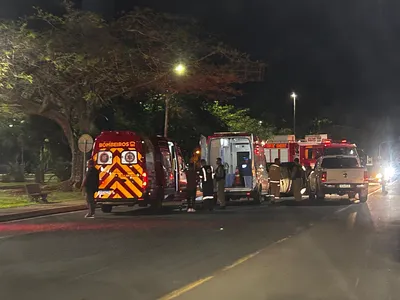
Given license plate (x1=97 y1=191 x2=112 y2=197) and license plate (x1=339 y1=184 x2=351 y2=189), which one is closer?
license plate (x1=97 y1=191 x2=112 y2=197)

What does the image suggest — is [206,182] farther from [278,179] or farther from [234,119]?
[234,119]

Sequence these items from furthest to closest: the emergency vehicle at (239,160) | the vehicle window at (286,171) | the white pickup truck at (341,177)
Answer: the vehicle window at (286,171) < the white pickup truck at (341,177) < the emergency vehicle at (239,160)

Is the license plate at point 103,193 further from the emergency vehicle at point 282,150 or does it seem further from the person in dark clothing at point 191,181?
the emergency vehicle at point 282,150

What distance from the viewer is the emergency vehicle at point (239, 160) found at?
2239 centimetres

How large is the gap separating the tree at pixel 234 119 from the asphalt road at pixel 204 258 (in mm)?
28261

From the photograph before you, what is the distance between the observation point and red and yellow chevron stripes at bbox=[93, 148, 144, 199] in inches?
754

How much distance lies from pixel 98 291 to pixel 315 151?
2659cm

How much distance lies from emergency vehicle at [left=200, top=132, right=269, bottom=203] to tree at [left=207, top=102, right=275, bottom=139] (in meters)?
20.6

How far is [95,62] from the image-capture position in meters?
24.7

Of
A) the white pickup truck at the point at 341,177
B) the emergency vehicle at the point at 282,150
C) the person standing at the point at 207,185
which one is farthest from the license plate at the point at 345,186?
the emergency vehicle at the point at 282,150

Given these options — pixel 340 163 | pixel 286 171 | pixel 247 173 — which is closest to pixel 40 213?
pixel 247 173

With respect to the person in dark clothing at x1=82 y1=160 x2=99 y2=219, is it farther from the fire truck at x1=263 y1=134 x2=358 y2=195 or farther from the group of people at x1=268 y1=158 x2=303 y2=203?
the fire truck at x1=263 y1=134 x2=358 y2=195

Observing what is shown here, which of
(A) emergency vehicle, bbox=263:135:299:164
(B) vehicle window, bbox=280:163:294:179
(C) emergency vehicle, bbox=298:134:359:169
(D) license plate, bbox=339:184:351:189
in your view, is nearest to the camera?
(D) license plate, bbox=339:184:351:189

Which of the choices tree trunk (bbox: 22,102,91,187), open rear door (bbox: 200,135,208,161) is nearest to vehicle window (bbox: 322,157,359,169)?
open rear door (bbox: 200,135,208,161)
